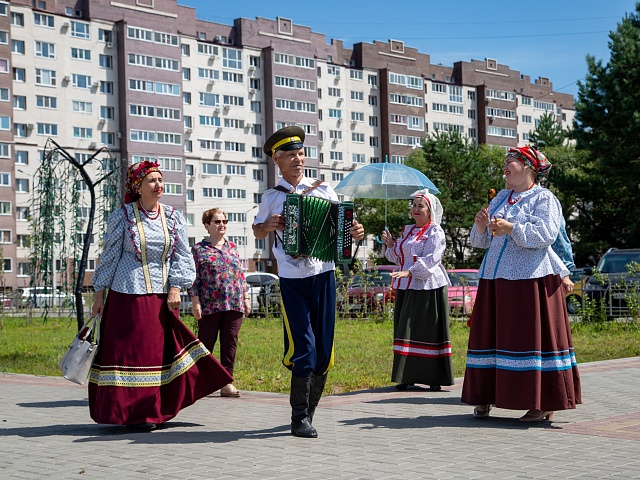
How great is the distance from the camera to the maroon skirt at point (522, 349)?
27.1 ft

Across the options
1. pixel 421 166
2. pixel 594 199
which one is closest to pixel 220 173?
pixel 421 166

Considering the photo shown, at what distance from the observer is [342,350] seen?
16.4 metres

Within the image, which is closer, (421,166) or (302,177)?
(302,177)

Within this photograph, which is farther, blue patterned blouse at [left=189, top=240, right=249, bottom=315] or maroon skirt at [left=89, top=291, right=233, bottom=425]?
blue patterned blouse at [left=189, top=240, right=249, bottom=315]

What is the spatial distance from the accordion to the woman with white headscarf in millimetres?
2846

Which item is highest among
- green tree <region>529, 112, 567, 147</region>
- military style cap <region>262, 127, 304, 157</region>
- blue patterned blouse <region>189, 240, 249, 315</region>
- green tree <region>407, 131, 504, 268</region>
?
green tree <region>529, 112, 567, 147</region>

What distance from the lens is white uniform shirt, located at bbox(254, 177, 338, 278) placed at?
8.02 meters

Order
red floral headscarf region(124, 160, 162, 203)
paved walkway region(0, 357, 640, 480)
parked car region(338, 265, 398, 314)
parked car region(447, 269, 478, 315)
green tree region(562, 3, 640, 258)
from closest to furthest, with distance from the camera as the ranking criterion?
paved walkway region(0, 357, 640, 480) → red floral headscarf region(124, 160, 162, 203) → parked car region(447, 269, 478, 315) → parked car region(338, 265, 398, 314) → green tree region(562, 3, 640, 258)

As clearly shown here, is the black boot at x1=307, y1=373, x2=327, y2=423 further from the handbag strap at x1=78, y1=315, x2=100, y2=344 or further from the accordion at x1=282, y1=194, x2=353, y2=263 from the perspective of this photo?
the handbag strap at x1=78, y1=315, x2=100, y2=344

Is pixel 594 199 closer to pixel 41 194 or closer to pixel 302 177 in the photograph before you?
pixel 41 194

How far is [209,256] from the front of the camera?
11242 millimetres

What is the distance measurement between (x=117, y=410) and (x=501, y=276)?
3.26 meters

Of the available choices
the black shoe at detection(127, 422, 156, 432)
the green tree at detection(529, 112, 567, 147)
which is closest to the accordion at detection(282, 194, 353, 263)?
the black shoe at detection(127, 422, 156, 432)

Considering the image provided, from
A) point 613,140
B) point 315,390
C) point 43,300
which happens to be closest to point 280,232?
point 315,390
